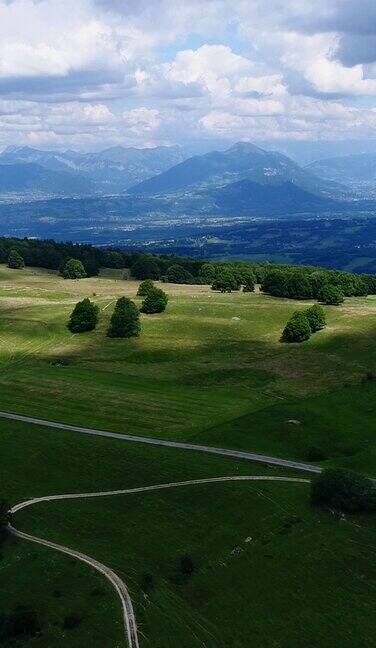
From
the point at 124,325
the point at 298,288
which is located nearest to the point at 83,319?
the point at 124,325

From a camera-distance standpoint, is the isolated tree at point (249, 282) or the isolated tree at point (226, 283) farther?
the isolated tree at point (249, 282)

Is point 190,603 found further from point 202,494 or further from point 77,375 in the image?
point 77,375

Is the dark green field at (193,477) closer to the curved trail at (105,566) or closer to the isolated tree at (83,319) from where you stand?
the curved trail at (105,566)

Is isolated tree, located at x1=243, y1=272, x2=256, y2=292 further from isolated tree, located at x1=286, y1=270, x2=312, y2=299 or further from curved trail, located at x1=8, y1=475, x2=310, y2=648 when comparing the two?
curved trail, located at x1=8, y1=475, x2=310, y2=648

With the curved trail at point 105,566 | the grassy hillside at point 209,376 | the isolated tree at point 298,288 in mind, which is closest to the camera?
the curved trail at point 105,566

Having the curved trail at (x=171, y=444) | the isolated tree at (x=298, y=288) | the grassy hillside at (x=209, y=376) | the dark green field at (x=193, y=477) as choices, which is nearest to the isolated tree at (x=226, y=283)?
the isolated tree at (x=298, y=288)

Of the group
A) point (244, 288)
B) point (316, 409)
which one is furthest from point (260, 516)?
point (244, 288)
